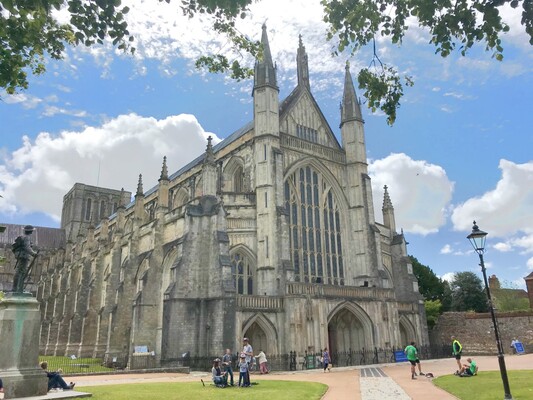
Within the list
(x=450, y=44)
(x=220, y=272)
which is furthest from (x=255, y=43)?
(x=220, y=272)

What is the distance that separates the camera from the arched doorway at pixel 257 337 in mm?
26625

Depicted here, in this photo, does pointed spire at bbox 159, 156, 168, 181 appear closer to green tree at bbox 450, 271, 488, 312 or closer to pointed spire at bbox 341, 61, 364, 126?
pointed spire at bbox 341, 61, 364, 126

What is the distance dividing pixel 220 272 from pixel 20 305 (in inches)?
571

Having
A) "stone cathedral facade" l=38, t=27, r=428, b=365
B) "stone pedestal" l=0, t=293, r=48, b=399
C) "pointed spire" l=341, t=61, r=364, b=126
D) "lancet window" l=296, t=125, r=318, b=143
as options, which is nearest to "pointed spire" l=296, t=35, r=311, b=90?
"stone cathedral facade" l=38, t=27, r=428, b=365

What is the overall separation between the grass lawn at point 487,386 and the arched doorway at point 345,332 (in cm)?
1362

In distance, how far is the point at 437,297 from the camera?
55.0m

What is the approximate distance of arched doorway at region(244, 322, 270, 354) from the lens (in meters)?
26.6

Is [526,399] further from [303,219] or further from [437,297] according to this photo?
[437,297]

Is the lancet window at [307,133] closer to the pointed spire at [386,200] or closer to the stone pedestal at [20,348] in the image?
the pointed spire at [386,200]

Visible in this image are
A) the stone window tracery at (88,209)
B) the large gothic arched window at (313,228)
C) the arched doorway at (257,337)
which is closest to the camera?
the arched doorway at (257,337)

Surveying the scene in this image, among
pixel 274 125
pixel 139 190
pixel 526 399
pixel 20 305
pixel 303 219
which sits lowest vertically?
pixel 526 399

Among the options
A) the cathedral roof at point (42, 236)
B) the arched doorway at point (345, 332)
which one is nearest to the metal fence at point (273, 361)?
the arched doorway at point (345, 332)

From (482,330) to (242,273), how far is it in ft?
64.1

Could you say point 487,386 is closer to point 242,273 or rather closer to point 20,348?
point 20,348
